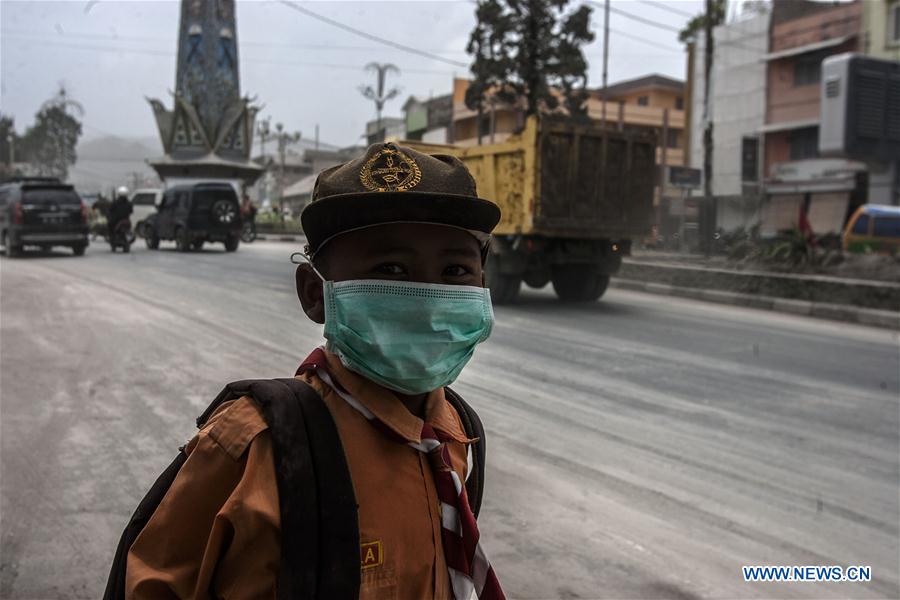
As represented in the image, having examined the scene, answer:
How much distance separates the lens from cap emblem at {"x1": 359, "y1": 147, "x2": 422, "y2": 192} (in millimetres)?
1442

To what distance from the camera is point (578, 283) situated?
1338 centimetres

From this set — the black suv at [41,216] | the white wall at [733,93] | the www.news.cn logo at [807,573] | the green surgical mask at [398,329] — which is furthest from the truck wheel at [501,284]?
the white wall at [733,93]

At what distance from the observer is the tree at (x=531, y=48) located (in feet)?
94.2

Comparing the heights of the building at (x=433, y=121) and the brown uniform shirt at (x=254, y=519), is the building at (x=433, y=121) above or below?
above

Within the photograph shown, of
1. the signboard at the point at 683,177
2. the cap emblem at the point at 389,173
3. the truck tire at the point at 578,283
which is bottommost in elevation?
the truck tire at the point at 578,283

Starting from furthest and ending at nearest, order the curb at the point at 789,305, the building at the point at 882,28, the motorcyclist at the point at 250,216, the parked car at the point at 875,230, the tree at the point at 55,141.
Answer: the tree at the point at 55,141, the motorcyclist at the point at 250,216, the building at the point at 882,28, the parked car at the point at 875,230, the curb at the point at 789,305

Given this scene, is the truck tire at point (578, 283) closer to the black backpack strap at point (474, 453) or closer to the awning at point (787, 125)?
the black backpack strap at point (474, 453)

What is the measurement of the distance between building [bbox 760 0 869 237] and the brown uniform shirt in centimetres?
3278

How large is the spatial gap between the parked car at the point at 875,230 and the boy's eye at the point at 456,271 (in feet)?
79.2

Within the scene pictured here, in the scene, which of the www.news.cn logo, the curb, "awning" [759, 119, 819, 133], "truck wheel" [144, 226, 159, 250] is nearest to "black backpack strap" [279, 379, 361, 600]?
the www.news.cn logo

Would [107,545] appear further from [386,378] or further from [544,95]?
[544,95]

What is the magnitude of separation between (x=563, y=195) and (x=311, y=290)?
10976mm

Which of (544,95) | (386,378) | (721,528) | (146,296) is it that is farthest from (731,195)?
(386,378)

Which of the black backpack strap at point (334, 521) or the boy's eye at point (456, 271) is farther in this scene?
the boy's eye at point (456, 271)
